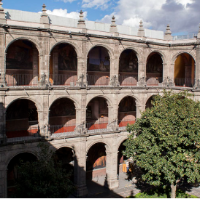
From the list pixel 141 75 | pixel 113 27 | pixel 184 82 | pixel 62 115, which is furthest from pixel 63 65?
pixel 184 82

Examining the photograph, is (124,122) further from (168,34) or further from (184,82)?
(168,34)

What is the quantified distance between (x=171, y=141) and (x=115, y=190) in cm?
1016

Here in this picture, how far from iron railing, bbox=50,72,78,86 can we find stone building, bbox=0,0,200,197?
95mm

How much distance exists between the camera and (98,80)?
2908 centimetres

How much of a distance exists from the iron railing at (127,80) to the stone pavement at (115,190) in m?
10.1

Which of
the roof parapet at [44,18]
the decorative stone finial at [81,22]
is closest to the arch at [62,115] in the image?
the decorative stone finial at [81,22]

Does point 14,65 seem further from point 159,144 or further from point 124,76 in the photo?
point 159,144

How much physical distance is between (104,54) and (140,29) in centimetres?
444

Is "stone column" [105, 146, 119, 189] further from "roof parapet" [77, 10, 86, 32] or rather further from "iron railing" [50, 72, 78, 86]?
"roof parapet" [77, 10, 86, 32]

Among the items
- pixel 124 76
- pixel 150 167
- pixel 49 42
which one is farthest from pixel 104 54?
pixel 150 167

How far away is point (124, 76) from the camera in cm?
3055

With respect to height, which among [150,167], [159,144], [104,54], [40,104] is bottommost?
[150,167]

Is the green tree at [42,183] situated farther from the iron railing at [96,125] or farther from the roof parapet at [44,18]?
the roof parapet at [44,18]

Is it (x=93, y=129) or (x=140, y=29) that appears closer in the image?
(x=93, y=129)
